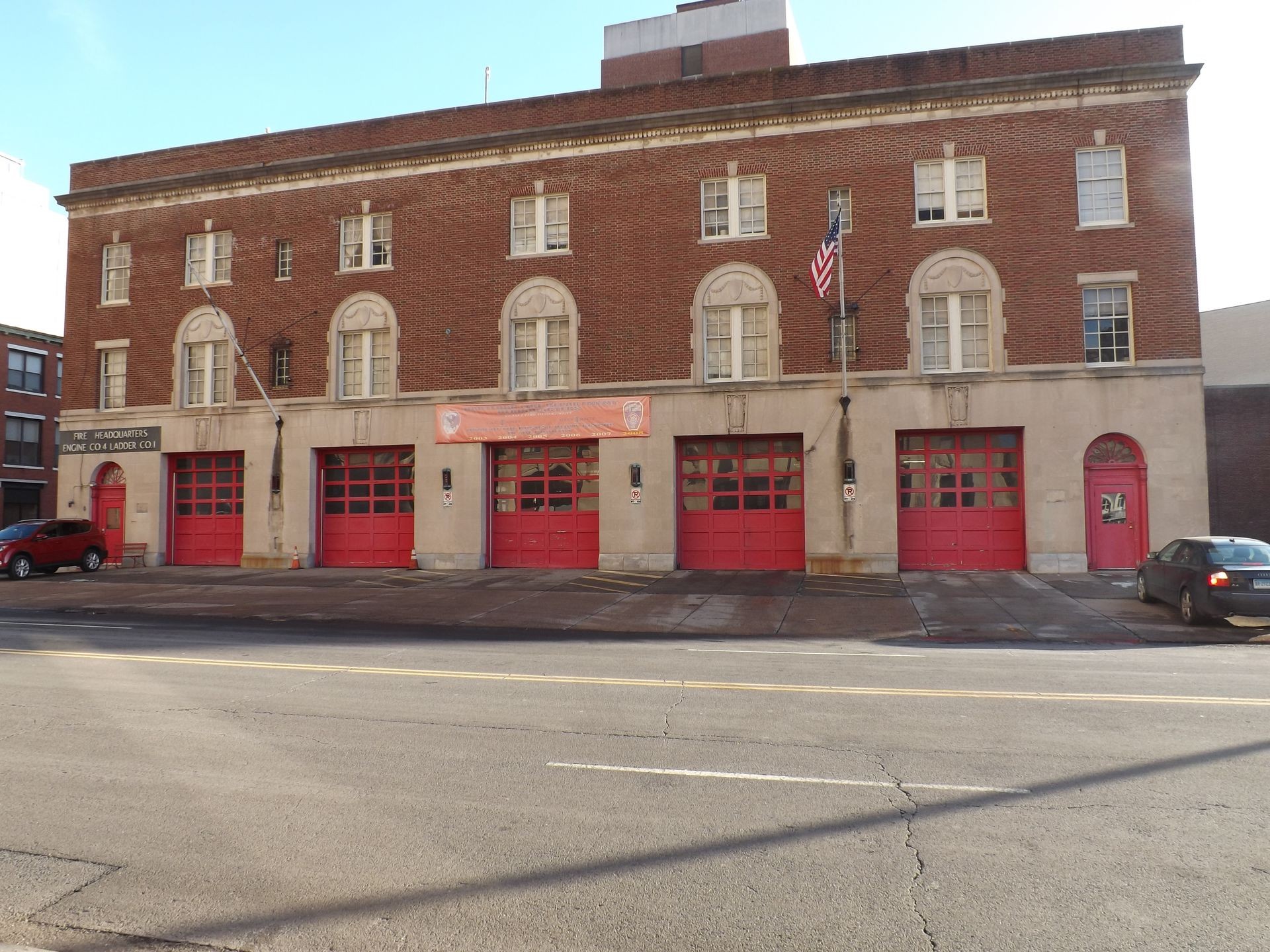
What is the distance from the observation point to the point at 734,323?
77.9 ft

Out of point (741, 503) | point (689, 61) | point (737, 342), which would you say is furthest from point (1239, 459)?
point (689, 61)

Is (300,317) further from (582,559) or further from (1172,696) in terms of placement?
(1172,696)

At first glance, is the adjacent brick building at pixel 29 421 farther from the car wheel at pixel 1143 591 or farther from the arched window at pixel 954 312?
the car wheel at pixel 1143 591

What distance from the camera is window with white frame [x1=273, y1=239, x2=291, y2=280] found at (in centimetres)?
2738

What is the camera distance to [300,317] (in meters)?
26.9

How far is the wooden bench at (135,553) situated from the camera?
90.8ft

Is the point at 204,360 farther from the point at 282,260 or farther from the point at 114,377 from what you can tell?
the point at 282,260

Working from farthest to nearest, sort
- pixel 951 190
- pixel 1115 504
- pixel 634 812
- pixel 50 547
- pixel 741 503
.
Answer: pixel 50 547 → pixel 741 503 → pixel 951 190 → pixel 1115 504 → pixel 634 812

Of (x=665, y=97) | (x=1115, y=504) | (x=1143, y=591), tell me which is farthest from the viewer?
(x=665, y=97)

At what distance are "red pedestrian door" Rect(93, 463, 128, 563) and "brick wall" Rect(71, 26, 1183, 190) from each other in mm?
A: 9988

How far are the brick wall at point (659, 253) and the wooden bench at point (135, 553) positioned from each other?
467 centimetres

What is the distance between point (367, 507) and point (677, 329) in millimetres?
11011

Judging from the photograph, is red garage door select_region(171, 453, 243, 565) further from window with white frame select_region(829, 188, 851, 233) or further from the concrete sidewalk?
window with white frame select_region(829, 188, 851, 233)

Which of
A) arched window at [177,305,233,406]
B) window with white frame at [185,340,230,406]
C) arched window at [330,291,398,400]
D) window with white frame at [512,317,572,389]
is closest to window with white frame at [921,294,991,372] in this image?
window with white frame at [512,317,572,389]
